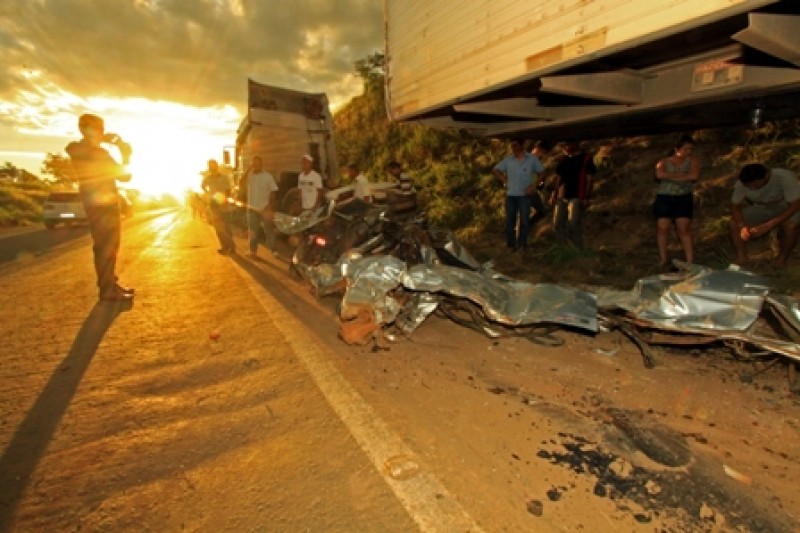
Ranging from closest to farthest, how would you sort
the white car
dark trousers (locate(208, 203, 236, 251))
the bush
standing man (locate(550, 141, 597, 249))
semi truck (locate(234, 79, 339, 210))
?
standing man (locate(550, 141, 597, 249)) → dark trousers (locate(208, 203, 236, 251)) → semi truck (locate(234, 79, 339, 210)) → the white car → the bush

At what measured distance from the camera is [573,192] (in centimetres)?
614

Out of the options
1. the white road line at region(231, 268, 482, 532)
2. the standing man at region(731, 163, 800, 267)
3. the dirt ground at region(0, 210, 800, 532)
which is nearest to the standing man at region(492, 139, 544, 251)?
the standing man at region(731, 163, 800, 267)

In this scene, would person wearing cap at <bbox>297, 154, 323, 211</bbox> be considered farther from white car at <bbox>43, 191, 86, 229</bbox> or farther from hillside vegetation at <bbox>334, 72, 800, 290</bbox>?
white car at <bbox>43, 191, 86, 229</bbox>

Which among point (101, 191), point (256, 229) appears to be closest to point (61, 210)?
point (256, 229)

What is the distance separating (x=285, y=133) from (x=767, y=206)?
9.36m

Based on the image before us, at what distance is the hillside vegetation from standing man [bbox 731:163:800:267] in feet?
1.35

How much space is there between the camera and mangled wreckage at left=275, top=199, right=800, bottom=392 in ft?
7.97

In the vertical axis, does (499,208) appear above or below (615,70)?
below

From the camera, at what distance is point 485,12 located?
487cm

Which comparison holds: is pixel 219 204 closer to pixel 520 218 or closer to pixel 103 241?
pixel 103 241

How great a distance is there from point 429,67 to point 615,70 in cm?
262

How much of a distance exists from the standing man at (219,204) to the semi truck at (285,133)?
139cm

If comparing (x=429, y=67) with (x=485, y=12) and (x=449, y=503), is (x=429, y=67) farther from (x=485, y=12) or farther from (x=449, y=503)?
(x=449, y=503)

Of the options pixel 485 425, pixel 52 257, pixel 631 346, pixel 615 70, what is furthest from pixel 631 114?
pixel 52 257
